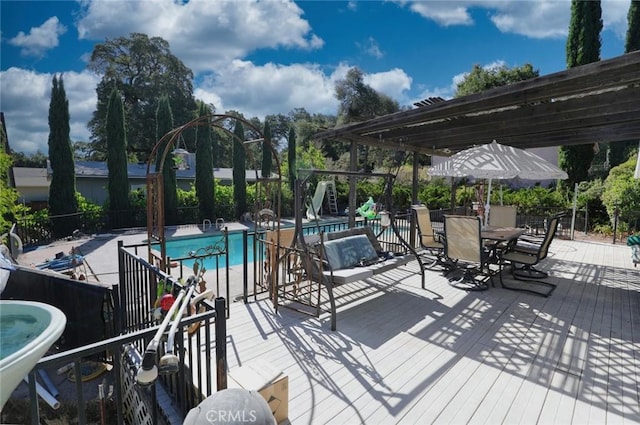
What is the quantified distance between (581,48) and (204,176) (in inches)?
702

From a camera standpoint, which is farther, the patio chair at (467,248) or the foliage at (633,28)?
the foliage at (633,28)

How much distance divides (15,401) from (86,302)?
1015mm

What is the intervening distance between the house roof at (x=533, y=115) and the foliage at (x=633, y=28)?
1551cm

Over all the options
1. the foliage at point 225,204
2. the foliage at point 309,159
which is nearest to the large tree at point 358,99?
the foliage at point 309,159

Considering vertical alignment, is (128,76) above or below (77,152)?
above

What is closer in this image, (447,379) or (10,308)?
(10,308)

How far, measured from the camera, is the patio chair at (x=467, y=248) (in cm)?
464

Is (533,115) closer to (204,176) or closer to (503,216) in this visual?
(503,216)

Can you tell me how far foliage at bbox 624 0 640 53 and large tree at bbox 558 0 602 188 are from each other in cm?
383

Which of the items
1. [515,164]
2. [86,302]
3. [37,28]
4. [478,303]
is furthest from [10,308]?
[37,28]

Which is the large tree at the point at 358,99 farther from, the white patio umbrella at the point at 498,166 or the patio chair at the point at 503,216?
the white patio umbrella at the point at 498,166

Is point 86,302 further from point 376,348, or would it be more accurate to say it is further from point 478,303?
point 478,303

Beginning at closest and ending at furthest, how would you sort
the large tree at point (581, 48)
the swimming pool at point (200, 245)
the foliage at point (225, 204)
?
the swimming pool at point (200, 245)
the large tree at point (581, 48)
the foliage at point (225, 204)

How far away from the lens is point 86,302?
295 cm
